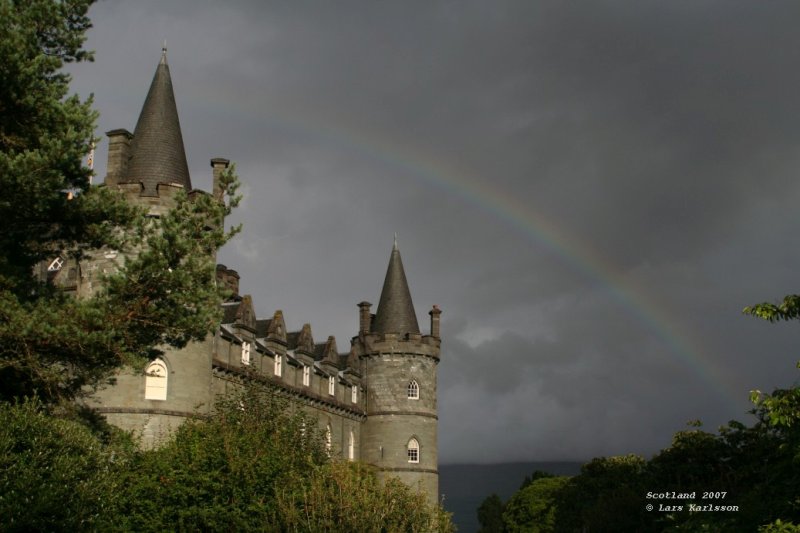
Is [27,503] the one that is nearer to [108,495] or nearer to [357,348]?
[108,495]

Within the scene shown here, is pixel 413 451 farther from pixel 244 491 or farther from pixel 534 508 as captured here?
pixel 534 508

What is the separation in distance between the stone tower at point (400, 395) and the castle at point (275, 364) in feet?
0.22

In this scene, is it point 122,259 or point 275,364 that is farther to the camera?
point 275,364

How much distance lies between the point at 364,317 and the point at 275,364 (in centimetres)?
1365

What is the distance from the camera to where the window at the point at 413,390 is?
58875 mm

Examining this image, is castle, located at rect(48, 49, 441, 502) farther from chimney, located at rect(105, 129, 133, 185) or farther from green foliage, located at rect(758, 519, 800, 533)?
green foliage, located at rect(758, 519, 800, 533)

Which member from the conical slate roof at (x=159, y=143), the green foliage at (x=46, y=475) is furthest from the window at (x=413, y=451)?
the green foliage at (x=46, y=475)

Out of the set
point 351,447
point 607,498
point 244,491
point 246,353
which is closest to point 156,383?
point 246,353

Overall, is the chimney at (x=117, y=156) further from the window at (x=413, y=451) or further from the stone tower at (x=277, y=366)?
the window at (x=413, y=451)

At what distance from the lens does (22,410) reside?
21562 millimetres

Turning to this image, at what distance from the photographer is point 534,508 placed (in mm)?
91750

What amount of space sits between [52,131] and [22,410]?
676cm

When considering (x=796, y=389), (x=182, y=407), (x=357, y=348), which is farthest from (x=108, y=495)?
(x=357, y=348)

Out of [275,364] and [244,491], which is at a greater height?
[275,364]
